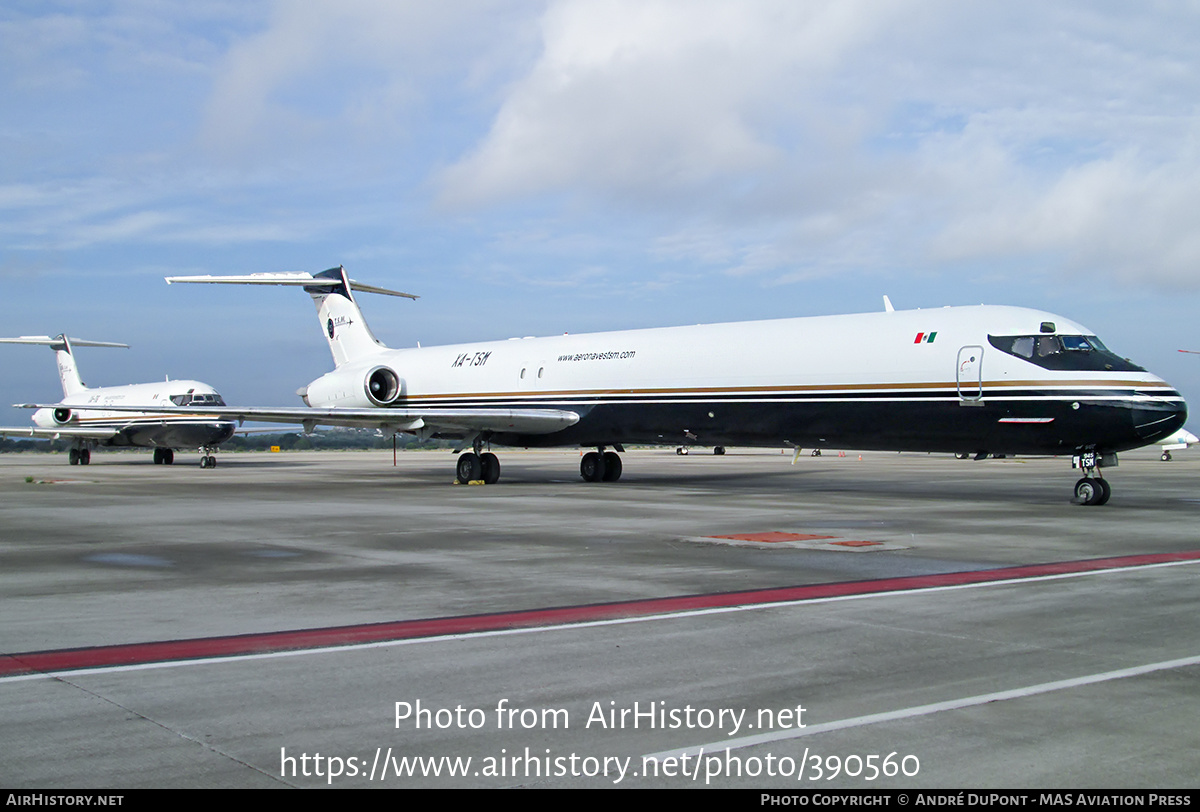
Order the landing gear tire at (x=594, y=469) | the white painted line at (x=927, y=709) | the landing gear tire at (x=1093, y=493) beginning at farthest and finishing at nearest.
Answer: the landing gear tire at (x=594, y=469) → the landing gear tire at (x=1093, y=493) → the white painted line at (x=927, y=709)

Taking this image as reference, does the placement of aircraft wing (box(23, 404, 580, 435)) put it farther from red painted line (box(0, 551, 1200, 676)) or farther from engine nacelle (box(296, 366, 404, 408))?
red painted line (box(0, 551, 1200, 676))

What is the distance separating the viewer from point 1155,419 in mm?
16172

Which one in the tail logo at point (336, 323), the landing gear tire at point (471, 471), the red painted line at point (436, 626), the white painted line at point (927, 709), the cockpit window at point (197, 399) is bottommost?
the red painted line at point (436, 626)

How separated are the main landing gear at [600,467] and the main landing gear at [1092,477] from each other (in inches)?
468

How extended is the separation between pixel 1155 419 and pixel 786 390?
654cm

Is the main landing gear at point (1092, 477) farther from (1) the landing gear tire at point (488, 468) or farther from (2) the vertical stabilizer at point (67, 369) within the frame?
(2) the vertical stabilizer at point (67, 369)

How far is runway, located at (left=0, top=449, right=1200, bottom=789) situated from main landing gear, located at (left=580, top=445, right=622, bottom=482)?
12696 mm

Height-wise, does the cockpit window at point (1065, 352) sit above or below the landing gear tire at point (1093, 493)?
above

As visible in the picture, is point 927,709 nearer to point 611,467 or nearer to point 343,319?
point 611,467

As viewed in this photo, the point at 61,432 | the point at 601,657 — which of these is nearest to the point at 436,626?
the point at 601,657

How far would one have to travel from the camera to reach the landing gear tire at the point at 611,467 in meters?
26.6

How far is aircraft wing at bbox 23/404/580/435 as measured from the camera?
→ 80.5ft

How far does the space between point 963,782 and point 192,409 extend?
3639 centimetres

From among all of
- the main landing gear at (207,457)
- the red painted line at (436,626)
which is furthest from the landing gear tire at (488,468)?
the red painted line at (436,626)
